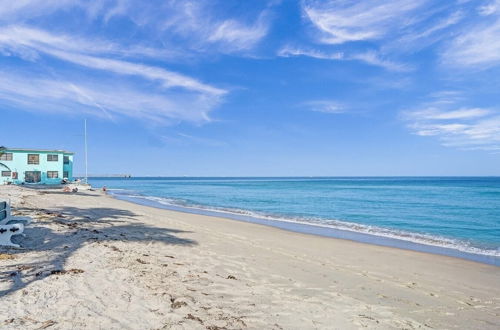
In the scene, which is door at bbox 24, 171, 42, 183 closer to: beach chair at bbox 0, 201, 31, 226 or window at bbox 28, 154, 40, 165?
window at bbox 28, 154, 40, 165

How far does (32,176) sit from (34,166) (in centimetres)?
165

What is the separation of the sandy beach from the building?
47.6 m

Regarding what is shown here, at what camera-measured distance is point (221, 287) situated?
6.68 meters

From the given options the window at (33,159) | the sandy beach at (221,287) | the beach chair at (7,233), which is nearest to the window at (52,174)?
the window at (33,159)

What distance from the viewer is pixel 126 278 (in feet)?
22.0

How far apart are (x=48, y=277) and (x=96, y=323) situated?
242 cm

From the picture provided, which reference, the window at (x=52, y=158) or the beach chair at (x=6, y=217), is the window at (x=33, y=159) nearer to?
the window at (x=52, y=158)

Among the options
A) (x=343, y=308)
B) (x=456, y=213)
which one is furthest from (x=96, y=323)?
(x=456, y=213)

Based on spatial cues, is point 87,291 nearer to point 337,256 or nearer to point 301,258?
point 301,258

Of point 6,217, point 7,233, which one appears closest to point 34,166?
point 6,217

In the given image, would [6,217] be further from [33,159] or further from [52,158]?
[52,158]

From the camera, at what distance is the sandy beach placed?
5.00 m

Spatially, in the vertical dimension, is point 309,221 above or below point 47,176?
below

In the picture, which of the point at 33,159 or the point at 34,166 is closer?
the point at 33,159
